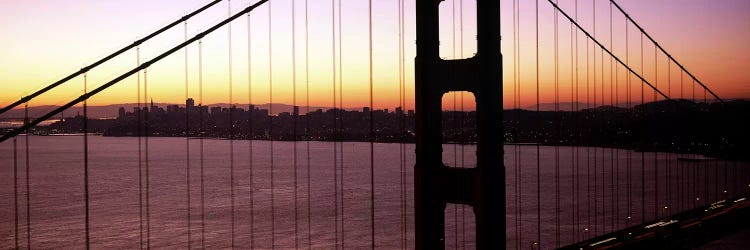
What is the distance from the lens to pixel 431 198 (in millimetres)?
9609

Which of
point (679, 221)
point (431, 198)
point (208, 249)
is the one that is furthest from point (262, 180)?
point (431, 198)

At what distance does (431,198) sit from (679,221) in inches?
656

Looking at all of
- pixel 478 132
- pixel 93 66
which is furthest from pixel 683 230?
pixel 93 66

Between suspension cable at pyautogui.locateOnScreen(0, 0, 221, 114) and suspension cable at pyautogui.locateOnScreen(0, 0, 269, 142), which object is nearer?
suspension cable at pyautogui.locateOnScreen(0, 0, 269, 142)

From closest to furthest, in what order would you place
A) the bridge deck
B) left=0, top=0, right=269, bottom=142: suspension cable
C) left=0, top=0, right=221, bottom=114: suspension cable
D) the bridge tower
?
1. left=0, top=0, right=269, bottom=142: suspension cable
2. left=0, top=0, right=221, bottom=114: suspension cable
3. the bridge tower
4. the bridge deck

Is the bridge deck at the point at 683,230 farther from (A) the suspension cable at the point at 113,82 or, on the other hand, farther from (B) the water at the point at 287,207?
(A) the suspension cable at the point at 113,82

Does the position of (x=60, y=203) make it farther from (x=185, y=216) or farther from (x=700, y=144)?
(x=700, y=144)

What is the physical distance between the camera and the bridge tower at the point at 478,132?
9.17 m

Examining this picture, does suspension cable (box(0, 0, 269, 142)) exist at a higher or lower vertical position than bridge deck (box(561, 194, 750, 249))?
higher

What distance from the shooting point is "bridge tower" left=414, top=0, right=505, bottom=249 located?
30.1 ft

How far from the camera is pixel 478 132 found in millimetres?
9211

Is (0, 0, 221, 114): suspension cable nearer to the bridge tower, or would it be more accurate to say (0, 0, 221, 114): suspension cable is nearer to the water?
the bridge tower

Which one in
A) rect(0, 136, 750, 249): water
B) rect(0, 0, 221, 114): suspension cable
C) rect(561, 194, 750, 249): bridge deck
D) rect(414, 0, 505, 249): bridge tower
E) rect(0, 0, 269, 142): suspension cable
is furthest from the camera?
rect(0, 136, 750, 249): water

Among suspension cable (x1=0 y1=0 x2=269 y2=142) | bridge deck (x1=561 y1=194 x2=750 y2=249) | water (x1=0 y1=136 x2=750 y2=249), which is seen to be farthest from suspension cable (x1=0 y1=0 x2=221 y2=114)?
water (x1=0 y1=136 x2=750 y2=249)
